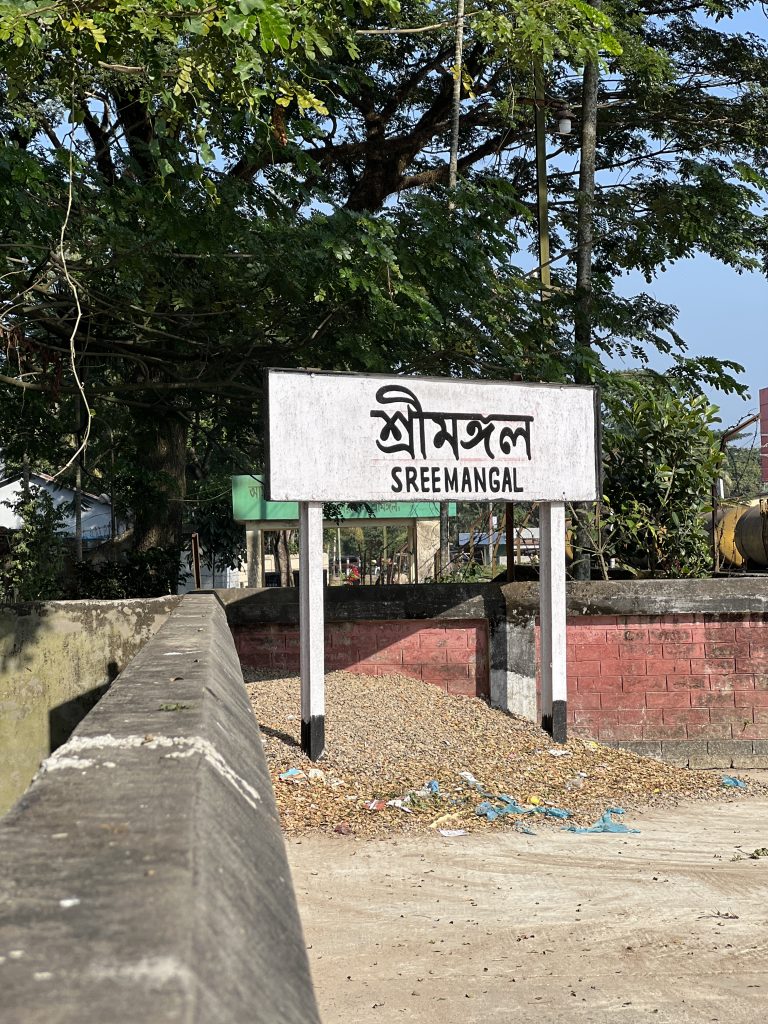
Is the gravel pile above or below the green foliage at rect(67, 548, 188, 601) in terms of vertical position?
below

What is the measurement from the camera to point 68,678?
7488mm

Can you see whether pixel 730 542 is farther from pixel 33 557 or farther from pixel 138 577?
pixel 33 557

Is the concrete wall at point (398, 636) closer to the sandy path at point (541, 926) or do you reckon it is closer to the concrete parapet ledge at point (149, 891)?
the sandy path at point (541, 926)

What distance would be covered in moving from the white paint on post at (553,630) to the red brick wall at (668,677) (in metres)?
0.69

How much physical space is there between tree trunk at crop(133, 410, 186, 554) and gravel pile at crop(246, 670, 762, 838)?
7360mm

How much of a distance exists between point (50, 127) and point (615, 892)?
8.74 meters

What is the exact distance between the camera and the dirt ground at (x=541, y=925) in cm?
455

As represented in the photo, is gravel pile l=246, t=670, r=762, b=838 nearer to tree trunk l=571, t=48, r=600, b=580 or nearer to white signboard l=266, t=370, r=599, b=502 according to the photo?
white signboard l=266, t=370, r=599, b=502

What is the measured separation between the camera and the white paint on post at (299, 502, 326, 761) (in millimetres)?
8633

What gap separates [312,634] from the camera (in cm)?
889

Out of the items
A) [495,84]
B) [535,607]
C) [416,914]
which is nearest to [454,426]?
[535,607]

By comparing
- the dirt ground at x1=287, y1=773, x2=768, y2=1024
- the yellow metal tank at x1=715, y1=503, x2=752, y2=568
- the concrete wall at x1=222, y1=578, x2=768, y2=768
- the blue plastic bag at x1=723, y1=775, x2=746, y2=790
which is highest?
the yellow metal tank at x1=715, y1=503, x2=752, y2=568

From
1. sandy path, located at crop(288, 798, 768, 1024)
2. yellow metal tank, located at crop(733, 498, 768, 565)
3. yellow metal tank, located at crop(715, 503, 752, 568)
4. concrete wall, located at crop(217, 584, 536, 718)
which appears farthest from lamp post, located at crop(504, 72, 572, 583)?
sandy path, located at crop(288, 798, 768, 1024)

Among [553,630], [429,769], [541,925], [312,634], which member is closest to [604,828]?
[429,769]
